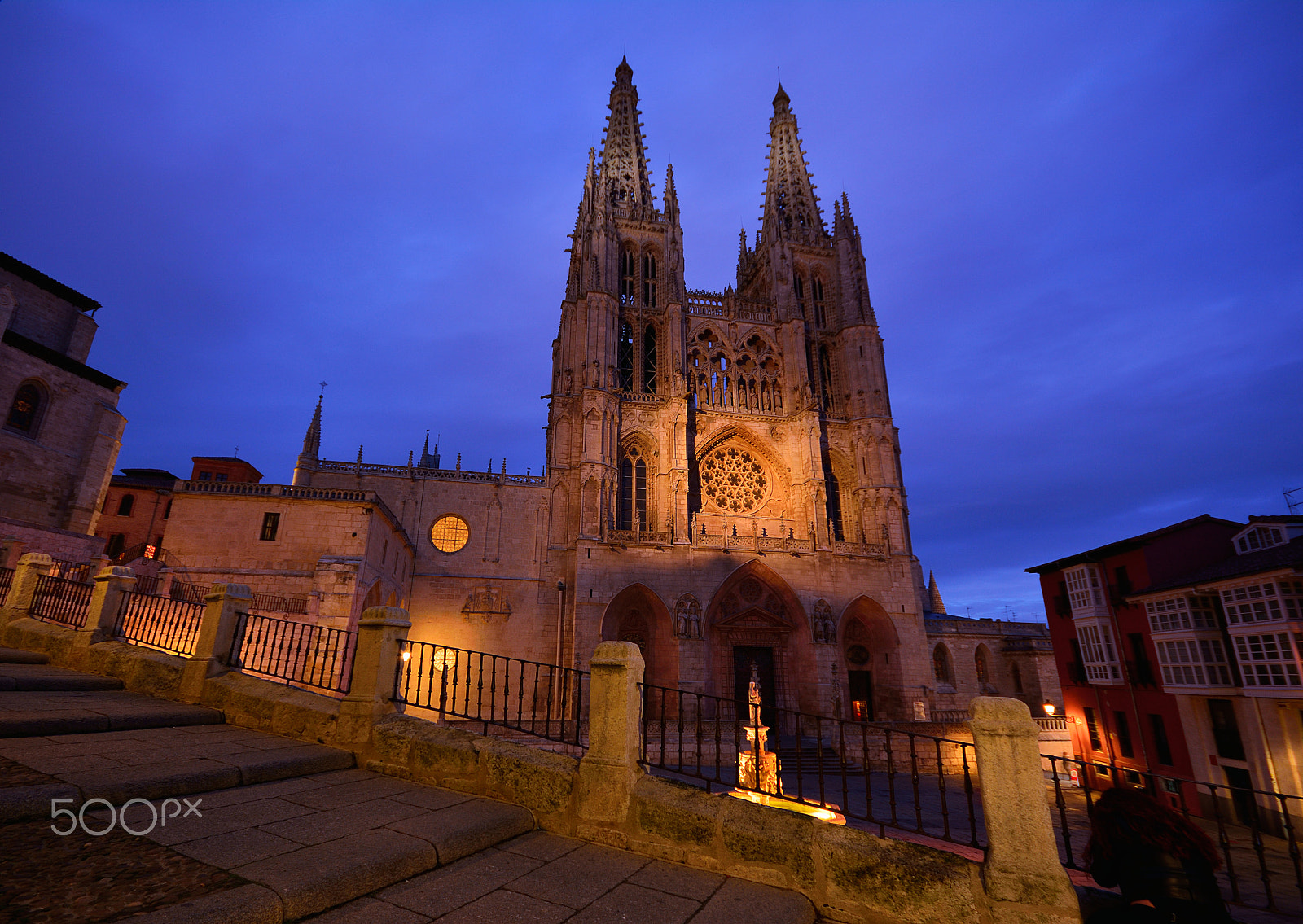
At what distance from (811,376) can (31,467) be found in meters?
31.2

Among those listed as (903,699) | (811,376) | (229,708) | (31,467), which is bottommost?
(903,699)

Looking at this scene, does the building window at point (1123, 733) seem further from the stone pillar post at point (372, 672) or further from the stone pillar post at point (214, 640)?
the stone pillar post at point (214, 640)

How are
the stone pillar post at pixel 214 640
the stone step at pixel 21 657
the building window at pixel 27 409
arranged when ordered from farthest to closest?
1. the building window at pixel 27 409
2. the stone step at pixel 21 657
3. the stone pillar post at pixel 214 640

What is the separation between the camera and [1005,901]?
334cm

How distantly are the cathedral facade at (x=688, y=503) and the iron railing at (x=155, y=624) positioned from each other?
1115cm

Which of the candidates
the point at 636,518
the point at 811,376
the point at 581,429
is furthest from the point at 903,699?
the point at 581,429

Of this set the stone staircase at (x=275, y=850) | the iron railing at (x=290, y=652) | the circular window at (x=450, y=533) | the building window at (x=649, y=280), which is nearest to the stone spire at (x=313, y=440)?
the circular window at (x=450, y=533)

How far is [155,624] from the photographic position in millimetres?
10305

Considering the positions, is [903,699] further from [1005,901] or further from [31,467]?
[31,467]

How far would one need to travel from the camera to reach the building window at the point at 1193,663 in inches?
663

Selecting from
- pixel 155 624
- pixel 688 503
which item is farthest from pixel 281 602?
pixel 688 503

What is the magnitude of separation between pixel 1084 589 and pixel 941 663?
11.1m

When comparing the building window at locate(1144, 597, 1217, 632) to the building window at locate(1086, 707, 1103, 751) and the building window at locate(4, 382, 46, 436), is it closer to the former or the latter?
the building window at locate(1086, 707, 1103, 751)

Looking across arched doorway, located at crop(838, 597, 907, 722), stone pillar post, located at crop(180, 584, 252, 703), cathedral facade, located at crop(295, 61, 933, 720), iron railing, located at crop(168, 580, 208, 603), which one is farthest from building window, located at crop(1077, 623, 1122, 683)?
iron railing, located at crop(168, 580, 208, 603)
